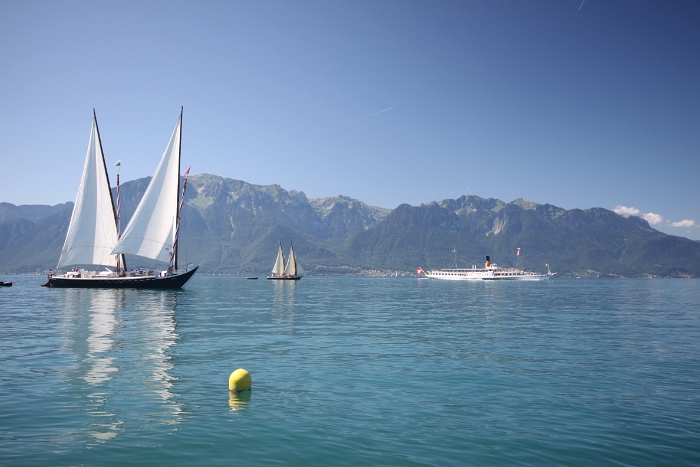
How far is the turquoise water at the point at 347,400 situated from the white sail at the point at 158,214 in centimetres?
4714

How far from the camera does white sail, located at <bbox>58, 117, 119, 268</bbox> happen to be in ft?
273

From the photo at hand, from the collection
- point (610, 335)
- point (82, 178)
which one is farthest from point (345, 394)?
point (82, 178)

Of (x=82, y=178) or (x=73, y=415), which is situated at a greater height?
(x=82, y=178)

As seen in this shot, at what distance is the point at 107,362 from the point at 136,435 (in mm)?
11599

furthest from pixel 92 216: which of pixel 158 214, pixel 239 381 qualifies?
pixel 239 381

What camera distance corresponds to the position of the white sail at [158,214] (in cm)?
7881

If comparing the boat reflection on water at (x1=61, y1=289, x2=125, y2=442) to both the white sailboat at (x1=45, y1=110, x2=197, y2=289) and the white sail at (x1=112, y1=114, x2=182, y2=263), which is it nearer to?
the white sail at (x1=112, y1=114, x2=182, y2=263)

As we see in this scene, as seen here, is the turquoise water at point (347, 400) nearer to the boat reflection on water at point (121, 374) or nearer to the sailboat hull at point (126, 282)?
the boat reflection on water at point (121, 374)

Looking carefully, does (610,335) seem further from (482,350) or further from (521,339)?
(482,350)

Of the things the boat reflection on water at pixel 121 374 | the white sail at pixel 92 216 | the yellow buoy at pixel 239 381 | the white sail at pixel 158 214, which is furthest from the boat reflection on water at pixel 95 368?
the white sail at pixel 92 216

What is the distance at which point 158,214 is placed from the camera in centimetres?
7931

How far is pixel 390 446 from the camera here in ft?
41.2

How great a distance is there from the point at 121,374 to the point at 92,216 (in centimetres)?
7382

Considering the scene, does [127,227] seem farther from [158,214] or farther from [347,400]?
[347,400]
